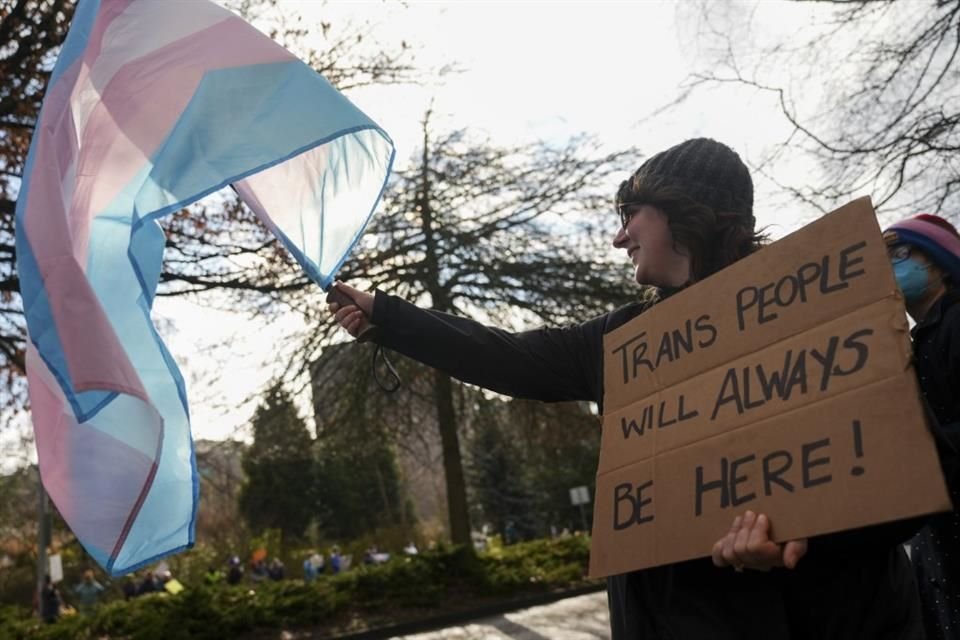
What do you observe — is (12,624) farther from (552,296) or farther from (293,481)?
(293,481)

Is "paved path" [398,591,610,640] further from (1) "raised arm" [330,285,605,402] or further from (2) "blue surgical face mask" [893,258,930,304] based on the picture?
(1) "raised arm" [330,285,605,402]

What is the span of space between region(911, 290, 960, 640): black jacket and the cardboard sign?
790mm

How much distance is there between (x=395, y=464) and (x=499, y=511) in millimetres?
6130

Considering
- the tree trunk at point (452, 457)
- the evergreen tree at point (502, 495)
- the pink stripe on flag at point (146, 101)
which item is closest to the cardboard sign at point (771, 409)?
the pink stripe on flag at point (146, 101)

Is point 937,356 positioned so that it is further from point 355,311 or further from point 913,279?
point 355,311

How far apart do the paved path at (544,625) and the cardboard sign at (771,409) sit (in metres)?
9.78

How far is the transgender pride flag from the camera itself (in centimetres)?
222

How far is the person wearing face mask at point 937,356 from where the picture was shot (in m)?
2.41

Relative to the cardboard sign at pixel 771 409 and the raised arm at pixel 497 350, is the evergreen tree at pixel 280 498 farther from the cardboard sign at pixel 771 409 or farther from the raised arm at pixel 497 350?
the cardboard sign at pixel 771 409

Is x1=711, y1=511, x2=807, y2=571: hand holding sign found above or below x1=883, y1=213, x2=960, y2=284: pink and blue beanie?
below

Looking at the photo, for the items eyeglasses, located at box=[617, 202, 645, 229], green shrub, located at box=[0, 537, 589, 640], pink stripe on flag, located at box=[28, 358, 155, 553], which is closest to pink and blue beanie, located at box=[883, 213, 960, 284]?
eyeglasses, located at box=[617, 202, 645, 229]

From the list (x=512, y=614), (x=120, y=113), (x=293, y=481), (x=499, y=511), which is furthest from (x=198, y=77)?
(x=499, y=511)

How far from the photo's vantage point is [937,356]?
246 cm

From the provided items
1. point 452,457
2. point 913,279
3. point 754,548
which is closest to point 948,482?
point 913,279
